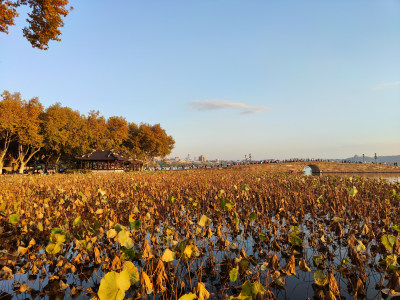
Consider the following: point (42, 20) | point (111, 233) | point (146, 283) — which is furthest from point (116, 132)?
point (146, 283)

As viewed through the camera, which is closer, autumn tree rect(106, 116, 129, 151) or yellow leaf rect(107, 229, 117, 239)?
yellow leaf rect(107, 229, 117, 239)

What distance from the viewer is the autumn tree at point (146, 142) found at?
61.3 m

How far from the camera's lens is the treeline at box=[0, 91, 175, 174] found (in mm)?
35781

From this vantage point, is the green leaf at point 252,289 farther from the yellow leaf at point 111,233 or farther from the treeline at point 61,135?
the treeline at point 61,135

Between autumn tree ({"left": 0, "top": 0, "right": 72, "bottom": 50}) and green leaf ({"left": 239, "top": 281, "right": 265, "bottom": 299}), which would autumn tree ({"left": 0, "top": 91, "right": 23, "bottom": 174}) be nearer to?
autumn tree ({"left": 0, "top": 0, "right": 72, "bottom": 50})

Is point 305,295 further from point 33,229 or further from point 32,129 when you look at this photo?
point 32,129

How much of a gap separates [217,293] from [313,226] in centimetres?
503

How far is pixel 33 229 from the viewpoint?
6.77 m

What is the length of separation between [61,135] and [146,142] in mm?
23125

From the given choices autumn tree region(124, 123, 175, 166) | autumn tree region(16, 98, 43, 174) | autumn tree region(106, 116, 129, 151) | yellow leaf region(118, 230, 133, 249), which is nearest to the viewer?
yellow leaf region(118, 230, 133, 249)

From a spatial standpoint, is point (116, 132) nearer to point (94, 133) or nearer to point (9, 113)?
point (94, 133)

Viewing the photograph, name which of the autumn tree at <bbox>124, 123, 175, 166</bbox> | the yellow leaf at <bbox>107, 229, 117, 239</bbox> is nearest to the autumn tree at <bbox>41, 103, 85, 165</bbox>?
the autumn tree at <bbox>124, 123, 175, 166</bbox>

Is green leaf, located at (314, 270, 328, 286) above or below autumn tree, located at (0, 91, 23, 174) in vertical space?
below

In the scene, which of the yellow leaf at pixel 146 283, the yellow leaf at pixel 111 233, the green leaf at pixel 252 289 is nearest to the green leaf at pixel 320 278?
the green leaf at pixel 252 289
